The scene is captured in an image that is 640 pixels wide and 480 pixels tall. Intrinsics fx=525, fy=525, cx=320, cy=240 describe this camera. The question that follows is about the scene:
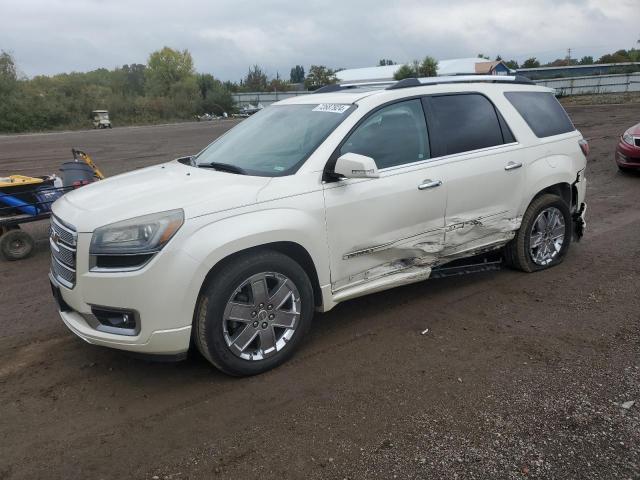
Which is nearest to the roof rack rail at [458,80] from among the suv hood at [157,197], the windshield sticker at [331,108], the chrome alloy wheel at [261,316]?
the windshield sticker at [331,108]

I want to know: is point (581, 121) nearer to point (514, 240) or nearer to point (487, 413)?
point (514, 240)

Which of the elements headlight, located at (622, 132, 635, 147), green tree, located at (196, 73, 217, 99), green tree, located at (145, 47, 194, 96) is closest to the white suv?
headlight, located at (622, 132, 635, 147)

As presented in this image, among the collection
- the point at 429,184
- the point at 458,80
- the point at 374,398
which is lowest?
the point at 374,398

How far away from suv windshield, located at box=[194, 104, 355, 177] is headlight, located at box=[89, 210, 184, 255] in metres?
0.89

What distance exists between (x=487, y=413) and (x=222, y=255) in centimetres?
190

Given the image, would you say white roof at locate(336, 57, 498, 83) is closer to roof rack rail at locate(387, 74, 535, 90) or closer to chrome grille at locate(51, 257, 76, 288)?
Result: roof rack rail at locate(387, 74, 535, 90)

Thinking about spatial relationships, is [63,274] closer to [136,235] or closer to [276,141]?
[136,235]

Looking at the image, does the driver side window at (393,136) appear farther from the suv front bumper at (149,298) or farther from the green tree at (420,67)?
the green tree at (420,67)

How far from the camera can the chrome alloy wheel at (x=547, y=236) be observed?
5.42 meters

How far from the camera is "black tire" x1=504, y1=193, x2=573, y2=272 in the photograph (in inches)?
208

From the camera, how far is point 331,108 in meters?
4.33

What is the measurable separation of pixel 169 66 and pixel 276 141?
9177 centimetres

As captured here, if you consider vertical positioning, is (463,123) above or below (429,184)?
above

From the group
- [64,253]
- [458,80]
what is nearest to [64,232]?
[64,253]
